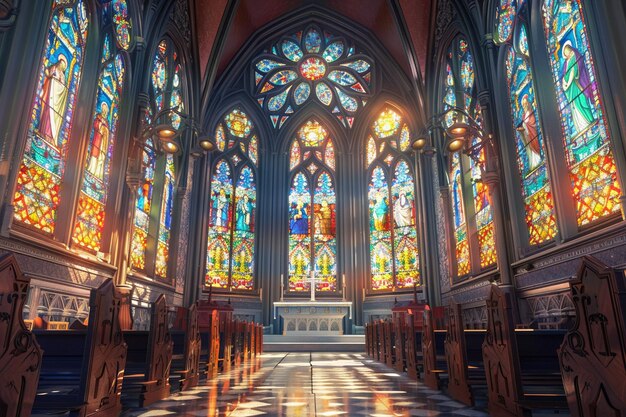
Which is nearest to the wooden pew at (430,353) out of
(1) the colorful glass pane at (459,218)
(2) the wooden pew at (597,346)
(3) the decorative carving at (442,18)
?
(2) the wooden pew at (597,346)

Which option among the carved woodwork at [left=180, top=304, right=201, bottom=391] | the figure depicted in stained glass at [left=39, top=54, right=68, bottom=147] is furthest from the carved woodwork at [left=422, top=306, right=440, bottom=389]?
the figure depicted in stained glass at [left=39, top=54, right=68, bottom=147]

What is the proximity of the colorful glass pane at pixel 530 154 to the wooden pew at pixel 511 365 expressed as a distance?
4.69 meters

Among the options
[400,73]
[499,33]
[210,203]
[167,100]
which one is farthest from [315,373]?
[400,73]

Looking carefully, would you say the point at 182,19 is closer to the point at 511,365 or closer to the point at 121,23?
the point at 121,23

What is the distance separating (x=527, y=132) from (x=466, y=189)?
3702 millimetres

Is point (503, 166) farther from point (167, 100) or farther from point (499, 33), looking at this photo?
point (167, 100)

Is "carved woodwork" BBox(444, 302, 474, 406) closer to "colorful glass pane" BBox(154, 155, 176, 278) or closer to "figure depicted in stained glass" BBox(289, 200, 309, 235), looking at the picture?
"colorful glass pane" BBox(154, 155, 176, 278)

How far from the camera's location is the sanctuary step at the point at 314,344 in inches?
512

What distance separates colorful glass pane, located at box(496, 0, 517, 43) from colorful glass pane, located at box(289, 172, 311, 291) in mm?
10285

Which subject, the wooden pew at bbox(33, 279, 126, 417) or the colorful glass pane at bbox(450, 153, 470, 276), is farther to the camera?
the colorful glass pane at bbox(450, 153, 470, 276)

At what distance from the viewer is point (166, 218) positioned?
14148mm

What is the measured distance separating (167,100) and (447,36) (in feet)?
31.0

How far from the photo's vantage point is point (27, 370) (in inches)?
98.0

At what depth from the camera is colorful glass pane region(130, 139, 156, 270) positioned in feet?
39.5
